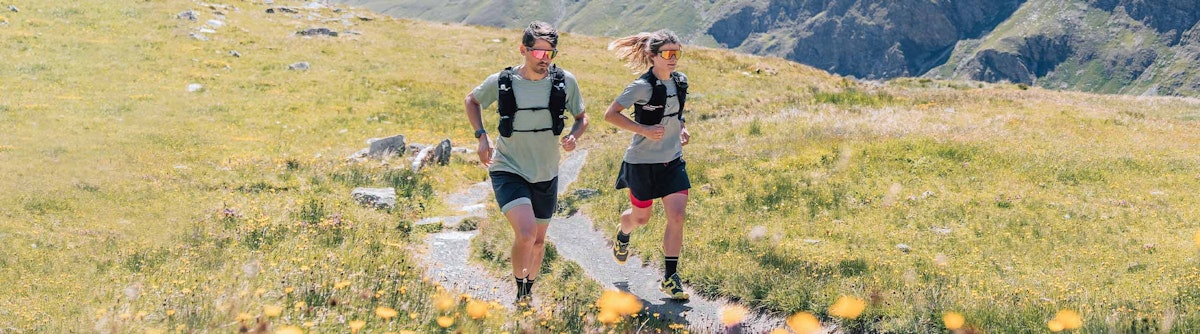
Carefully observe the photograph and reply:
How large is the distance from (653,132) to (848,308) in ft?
8.82

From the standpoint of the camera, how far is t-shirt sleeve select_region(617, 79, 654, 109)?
8.17m

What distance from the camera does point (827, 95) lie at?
91.9ft

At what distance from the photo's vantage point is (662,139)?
862 cm

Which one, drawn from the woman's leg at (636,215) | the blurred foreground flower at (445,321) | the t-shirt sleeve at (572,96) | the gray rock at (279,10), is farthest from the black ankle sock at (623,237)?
the gray rock at (279,10)

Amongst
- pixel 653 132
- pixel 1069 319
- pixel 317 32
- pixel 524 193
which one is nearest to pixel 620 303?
pixel 524 193

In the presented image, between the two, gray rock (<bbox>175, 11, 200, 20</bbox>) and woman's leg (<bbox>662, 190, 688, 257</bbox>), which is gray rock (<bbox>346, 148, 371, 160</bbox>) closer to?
woman's leg (<bbox>662, 190, 688, 257</bbox>)

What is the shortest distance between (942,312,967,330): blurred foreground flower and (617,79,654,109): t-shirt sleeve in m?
3.65

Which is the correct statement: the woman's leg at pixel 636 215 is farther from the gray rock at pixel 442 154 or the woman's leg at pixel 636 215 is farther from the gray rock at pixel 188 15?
the gray rock at pixel 188 15

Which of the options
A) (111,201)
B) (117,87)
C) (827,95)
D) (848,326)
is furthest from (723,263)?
(117,87)

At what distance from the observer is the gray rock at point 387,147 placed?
62.7 ft

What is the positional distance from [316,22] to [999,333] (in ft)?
146

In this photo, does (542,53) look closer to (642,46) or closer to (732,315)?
(642,46)

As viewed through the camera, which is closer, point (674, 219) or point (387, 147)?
point (674, 219)

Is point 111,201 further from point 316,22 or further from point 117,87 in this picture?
point 316,22
